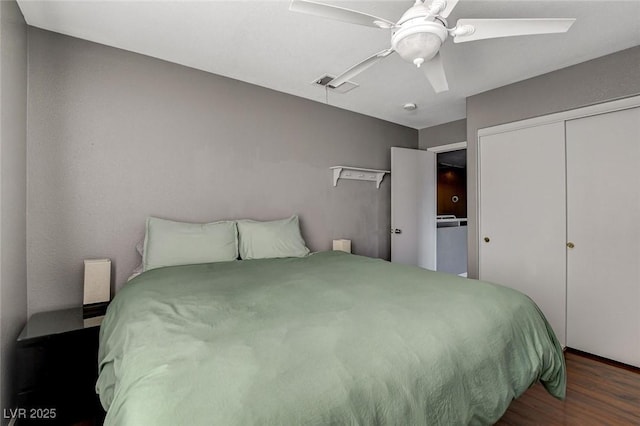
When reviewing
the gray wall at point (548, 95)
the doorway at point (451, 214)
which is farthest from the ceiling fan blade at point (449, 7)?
the doorway at point (451, 214)

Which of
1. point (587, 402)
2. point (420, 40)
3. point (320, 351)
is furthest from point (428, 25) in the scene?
point (587, 402)

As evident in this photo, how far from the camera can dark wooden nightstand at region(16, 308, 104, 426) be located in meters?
1.55

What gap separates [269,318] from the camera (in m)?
1.21

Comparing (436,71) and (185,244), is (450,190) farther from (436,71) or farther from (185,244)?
(185,244)

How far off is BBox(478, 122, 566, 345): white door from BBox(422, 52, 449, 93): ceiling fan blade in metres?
1.43

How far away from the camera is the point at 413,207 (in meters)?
3.99

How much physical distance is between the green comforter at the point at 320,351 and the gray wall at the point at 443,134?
2736 millimetres

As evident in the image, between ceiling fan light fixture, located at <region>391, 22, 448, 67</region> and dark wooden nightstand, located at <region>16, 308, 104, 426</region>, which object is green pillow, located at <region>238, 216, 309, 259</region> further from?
ceiling fan light fixture, located at <region>391, 22, 448, 67</region>

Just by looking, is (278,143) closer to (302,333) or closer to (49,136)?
(49,136)

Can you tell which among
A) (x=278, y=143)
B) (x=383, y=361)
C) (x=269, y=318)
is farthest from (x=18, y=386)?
(x=278, y=143)

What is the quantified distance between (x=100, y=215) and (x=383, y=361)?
2.25 meters

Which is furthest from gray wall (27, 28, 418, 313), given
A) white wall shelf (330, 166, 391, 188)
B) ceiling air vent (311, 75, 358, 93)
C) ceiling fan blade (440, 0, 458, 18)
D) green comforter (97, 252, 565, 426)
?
ceiling fan blade (440, 0, 458, 18)

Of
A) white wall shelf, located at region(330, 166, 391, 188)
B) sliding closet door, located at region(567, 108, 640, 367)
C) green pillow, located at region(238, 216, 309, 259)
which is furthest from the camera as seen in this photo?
white wall shelf, located at region(330, 166, 391, 188)

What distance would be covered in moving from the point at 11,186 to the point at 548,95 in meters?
4.02
